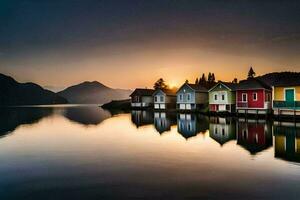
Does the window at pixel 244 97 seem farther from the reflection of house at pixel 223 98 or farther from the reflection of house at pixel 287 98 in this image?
the reflection of house at pixel 287 98

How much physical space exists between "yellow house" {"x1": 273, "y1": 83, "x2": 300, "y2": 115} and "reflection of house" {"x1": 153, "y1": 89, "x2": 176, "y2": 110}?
45.8 meters

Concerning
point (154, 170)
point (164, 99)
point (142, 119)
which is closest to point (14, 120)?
point (142, 119)

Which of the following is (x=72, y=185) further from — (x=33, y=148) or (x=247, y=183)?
(x=33, y=148)

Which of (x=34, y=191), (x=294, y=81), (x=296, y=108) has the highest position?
(x=294, y=81)

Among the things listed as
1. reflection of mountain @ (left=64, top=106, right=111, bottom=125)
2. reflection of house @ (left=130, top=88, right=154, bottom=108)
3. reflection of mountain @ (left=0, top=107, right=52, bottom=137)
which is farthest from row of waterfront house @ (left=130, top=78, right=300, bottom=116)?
reflection of mountain @ (left=0, top=107, right=52, bottom=137)

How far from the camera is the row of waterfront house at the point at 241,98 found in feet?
158

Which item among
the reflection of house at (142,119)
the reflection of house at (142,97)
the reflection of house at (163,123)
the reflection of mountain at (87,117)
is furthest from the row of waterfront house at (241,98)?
the reflection of mountain at (87,117)

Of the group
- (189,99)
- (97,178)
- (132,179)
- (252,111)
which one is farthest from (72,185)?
(189,99)

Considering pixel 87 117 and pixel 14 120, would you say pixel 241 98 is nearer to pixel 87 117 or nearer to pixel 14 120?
pixel 87 117

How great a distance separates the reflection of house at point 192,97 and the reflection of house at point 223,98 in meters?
11.0

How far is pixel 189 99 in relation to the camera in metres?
79.6

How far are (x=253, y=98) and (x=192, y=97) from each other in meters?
24.0

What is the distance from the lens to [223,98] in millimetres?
64562

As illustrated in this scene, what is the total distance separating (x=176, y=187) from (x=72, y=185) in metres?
5.03
